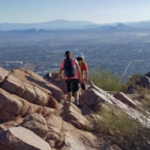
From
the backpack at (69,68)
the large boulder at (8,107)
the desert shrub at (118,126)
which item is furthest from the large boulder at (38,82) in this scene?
the large boulder at (8,107)

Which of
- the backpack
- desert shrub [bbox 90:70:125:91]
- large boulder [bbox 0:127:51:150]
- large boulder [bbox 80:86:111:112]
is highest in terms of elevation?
the backpack

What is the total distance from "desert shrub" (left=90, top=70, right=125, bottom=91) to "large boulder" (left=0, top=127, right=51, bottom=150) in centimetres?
1157

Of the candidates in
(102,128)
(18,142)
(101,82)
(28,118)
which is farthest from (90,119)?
(101,82)

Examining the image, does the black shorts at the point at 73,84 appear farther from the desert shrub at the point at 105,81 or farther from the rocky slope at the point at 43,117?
the desert shrub at the point at 105,81

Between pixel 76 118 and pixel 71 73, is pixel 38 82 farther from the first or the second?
pixel 76 118

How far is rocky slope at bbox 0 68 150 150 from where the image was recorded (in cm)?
828

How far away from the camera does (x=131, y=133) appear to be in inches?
412

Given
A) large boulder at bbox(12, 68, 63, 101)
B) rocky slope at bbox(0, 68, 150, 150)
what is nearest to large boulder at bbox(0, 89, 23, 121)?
rocky slope at bbox(0, 68, 150, 150)

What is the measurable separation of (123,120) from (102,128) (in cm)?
65

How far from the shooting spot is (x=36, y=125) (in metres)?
8.88

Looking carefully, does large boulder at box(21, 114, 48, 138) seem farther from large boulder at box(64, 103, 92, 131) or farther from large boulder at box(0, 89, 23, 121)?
large boulder at box(64, 103, 92, 131)

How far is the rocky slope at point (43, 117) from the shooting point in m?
8.28

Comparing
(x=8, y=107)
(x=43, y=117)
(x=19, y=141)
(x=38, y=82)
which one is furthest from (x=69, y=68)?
(x=19, y=141)

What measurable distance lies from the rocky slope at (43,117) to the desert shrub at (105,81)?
6961mm
